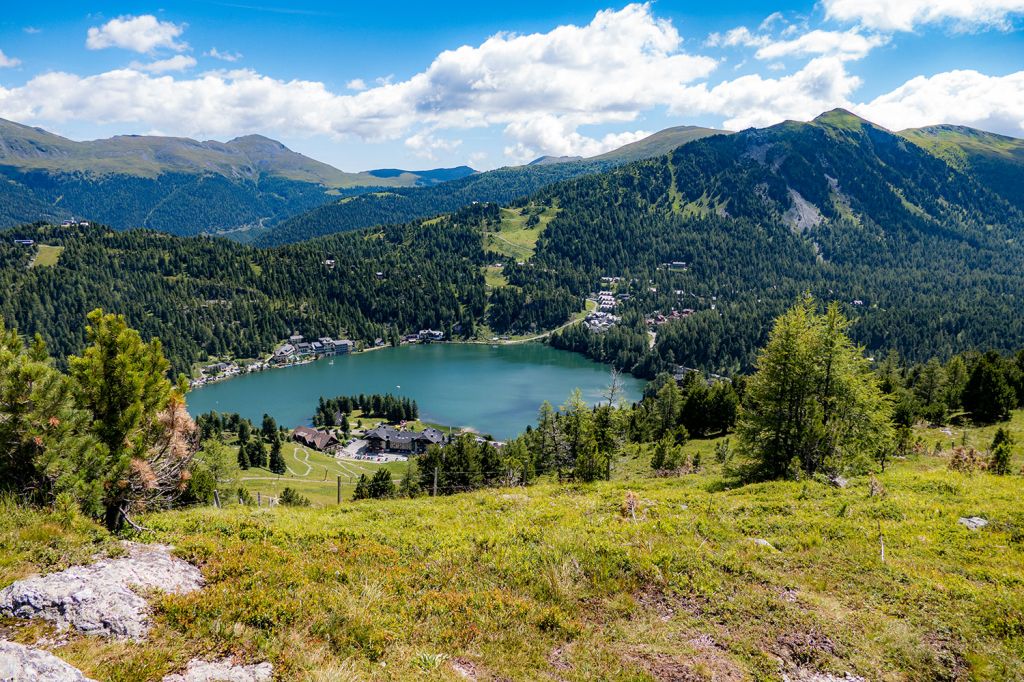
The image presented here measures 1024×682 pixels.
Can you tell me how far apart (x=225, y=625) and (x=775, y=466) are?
82.9 ft

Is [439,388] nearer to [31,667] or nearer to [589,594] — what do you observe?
[589,594]

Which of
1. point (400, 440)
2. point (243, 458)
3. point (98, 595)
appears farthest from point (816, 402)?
point (400, 440)

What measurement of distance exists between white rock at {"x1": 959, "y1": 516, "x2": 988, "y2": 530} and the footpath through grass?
8.9 inches

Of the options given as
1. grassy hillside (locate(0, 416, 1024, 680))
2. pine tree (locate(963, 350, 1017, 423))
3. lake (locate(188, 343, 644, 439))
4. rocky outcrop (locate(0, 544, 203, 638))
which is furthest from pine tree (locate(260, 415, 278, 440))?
pine tree (locate(963, 350, 1017, 423))

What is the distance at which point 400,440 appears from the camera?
10525 cm

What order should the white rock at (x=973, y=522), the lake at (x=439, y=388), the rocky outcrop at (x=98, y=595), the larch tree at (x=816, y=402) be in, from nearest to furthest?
the rocky outcrop at (x=98, y=595)
the white rock at (x=973, y=522)
the larch tree at (x=816, y=402)
the lake at (x=439, y=388)

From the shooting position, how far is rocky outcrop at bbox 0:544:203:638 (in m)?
8.64

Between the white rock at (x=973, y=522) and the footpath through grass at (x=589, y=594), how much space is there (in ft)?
0.75

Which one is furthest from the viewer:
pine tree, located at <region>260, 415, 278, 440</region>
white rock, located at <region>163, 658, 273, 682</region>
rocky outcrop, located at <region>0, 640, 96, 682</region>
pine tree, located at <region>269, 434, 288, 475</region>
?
pine tree, located at <region>260, 415, 278, 440</region>

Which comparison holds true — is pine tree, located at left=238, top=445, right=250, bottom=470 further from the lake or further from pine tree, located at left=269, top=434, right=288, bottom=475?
the lake

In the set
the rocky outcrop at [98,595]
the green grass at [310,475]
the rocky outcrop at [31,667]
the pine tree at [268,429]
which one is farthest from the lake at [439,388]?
the rocky outcrop at [31,667]

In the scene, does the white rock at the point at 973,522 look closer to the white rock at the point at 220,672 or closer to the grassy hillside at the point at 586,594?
the grassy hillside at the point at 586,594

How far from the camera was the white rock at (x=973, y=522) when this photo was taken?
1554cm

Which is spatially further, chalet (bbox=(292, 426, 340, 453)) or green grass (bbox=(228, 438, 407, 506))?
chalet (bbox=(292, 426, 340, 453))
